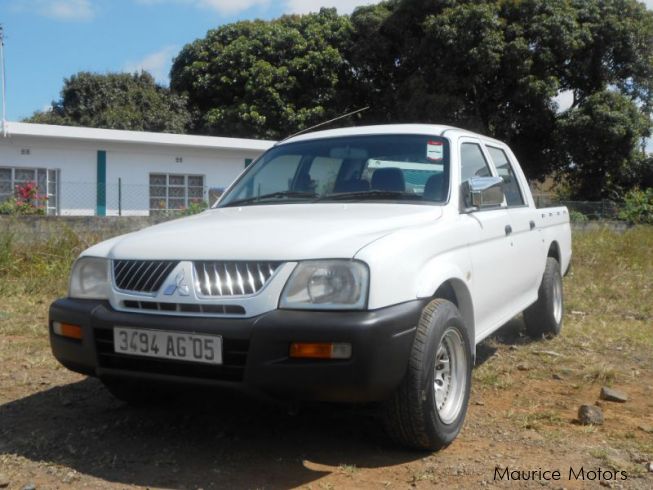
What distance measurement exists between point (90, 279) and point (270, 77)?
22.8m

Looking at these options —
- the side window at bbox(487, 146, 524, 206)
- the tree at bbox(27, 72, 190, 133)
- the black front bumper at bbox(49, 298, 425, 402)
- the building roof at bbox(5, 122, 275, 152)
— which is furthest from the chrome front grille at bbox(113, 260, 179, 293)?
the tree at bbox(27, 72, 190, 133)

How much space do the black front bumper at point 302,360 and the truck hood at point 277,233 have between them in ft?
0.92

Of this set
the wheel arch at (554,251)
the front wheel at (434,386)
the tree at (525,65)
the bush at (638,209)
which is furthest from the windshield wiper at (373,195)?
the tree at (525,65)

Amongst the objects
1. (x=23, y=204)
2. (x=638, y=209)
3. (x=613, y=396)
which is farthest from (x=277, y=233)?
(x=638, y=209)

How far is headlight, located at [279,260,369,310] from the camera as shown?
2.88m

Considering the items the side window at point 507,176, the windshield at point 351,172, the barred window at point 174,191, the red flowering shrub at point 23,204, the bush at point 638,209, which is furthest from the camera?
the barred window at point 174,191

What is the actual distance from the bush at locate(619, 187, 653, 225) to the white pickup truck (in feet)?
52.3

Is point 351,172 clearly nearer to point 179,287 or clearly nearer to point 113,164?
point 179,287

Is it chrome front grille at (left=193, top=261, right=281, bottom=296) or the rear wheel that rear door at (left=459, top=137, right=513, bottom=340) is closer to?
the rear wheel

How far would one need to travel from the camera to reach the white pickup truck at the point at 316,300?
286 cm

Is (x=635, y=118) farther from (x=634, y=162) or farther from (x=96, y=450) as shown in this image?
(x=96, y=450)

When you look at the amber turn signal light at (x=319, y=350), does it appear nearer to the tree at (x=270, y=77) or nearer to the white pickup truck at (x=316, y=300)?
the white pickup truck at (x=316, y=300)

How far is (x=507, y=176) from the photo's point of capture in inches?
208

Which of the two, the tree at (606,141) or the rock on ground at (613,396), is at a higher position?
the tree at (606,141)
